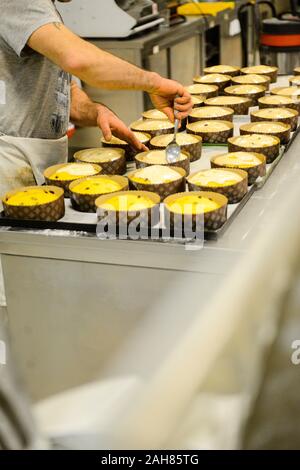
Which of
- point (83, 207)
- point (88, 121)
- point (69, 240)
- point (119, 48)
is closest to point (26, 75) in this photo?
point (88, 121)

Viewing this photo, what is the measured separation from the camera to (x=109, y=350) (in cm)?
Answer: 194

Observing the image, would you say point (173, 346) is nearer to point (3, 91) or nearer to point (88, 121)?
point (3, 91)

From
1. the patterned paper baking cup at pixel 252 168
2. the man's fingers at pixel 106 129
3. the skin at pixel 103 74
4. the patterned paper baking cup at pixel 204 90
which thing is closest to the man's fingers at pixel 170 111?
the skin at pixel 103 74

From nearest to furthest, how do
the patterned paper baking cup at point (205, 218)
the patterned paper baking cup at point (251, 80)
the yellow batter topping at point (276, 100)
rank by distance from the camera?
the patterned paper baking cup at point (205, 218) < the yellow batter topping at point (276, 100) < the patterned paper baking cup at point (251, 80)

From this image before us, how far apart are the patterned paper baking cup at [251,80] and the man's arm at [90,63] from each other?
87cm

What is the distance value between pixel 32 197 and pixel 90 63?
47cm

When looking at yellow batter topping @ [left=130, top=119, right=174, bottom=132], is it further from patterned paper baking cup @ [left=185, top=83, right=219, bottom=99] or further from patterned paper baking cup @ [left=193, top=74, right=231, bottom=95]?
patterned paper baking cup @ [left=193, top=74, right=231, bottom=95]

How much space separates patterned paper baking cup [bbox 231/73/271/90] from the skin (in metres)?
0.81

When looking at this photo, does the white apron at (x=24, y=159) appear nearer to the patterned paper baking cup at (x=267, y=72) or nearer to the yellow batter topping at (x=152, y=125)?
the yellow batter topping at (x=152, y=125)

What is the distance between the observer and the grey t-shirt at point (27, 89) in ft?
6.88

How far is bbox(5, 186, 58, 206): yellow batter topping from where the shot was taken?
189 centimetres

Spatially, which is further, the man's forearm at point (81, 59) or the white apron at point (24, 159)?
the white apron at point (24, 159)

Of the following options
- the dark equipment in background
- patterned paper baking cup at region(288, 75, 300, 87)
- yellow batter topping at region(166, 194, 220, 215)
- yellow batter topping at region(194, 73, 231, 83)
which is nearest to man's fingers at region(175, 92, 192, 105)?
yellow batter topping at region(166, 194, 220, 215)
